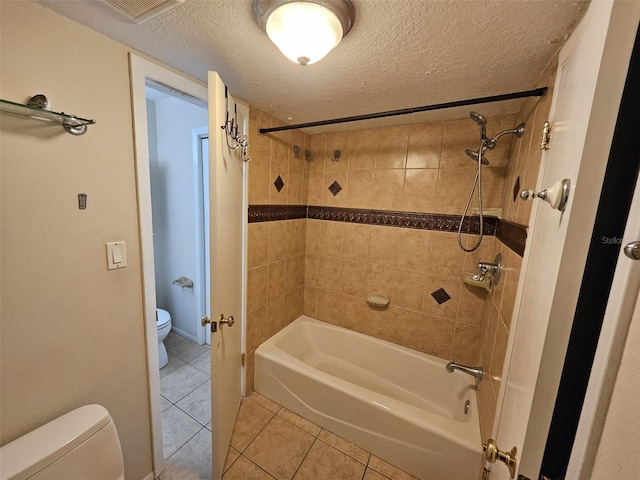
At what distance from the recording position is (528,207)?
102cm

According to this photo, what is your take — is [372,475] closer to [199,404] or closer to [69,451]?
[199,404]

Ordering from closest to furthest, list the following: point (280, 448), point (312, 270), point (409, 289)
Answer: point (280, 448), point (409, 289), point (312, 270)

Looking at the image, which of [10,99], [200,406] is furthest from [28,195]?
[200,406]

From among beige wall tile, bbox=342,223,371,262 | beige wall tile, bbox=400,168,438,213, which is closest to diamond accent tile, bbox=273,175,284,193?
beige wall tile, bbox=342,223,371,262

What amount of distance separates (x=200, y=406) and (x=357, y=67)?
2.44 meters

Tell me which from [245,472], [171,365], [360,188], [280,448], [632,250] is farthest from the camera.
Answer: [171,365]

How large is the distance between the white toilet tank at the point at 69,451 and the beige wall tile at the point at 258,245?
3.42 ft

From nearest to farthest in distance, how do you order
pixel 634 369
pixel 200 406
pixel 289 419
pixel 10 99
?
pixel 634 369, pixel 10 99, pixel 289 419, pixel 200 406

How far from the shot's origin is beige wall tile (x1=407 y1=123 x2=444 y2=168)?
69.9 inches

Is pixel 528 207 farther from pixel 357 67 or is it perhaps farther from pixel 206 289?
pixel 206 289

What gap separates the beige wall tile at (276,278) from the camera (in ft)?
6.59

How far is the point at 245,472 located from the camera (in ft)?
4.57

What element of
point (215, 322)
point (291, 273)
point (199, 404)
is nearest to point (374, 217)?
point (291, 273)

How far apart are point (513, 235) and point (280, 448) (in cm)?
182
